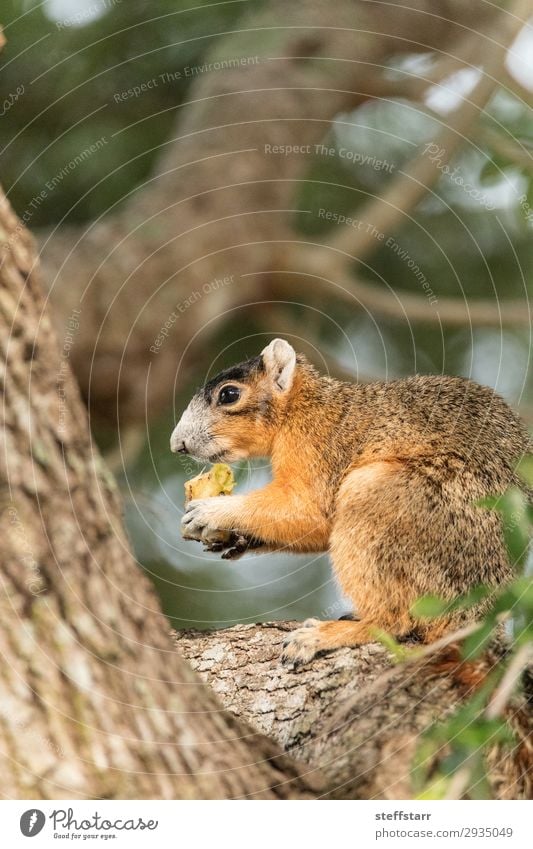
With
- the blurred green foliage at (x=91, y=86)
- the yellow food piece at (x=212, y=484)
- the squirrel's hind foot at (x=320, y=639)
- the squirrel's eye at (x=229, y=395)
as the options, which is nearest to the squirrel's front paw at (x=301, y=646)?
the squirrel's hind foot at (x=320, y=639)

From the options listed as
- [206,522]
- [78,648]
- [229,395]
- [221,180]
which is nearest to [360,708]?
[78,648]

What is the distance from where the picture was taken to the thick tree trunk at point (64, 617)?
1.98 metres

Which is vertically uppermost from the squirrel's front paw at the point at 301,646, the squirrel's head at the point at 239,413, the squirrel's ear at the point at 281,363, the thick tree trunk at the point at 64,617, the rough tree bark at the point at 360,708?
the squirrel's ear at the point at 281,363

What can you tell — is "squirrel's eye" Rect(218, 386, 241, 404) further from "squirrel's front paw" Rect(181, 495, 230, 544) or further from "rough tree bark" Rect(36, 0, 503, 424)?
"rough tree bark" Rect(36, 0, 503, 424)

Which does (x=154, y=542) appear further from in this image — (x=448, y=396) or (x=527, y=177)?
(x=527, y=177)

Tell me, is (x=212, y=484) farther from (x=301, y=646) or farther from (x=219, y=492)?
(x=301, y=646)

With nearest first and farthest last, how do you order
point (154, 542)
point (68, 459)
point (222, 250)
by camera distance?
1. point (68, 459)
2. point (154, 542)
3. point (222, 250)

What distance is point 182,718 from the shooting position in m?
2.19

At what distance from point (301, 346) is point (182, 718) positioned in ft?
10.1

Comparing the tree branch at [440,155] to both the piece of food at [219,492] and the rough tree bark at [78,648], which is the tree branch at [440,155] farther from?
the rough tree bark at [78,648]

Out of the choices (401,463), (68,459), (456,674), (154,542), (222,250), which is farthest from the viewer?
(222,250)

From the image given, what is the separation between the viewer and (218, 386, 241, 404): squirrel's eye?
3908mm

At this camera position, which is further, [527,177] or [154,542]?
[154,542]
